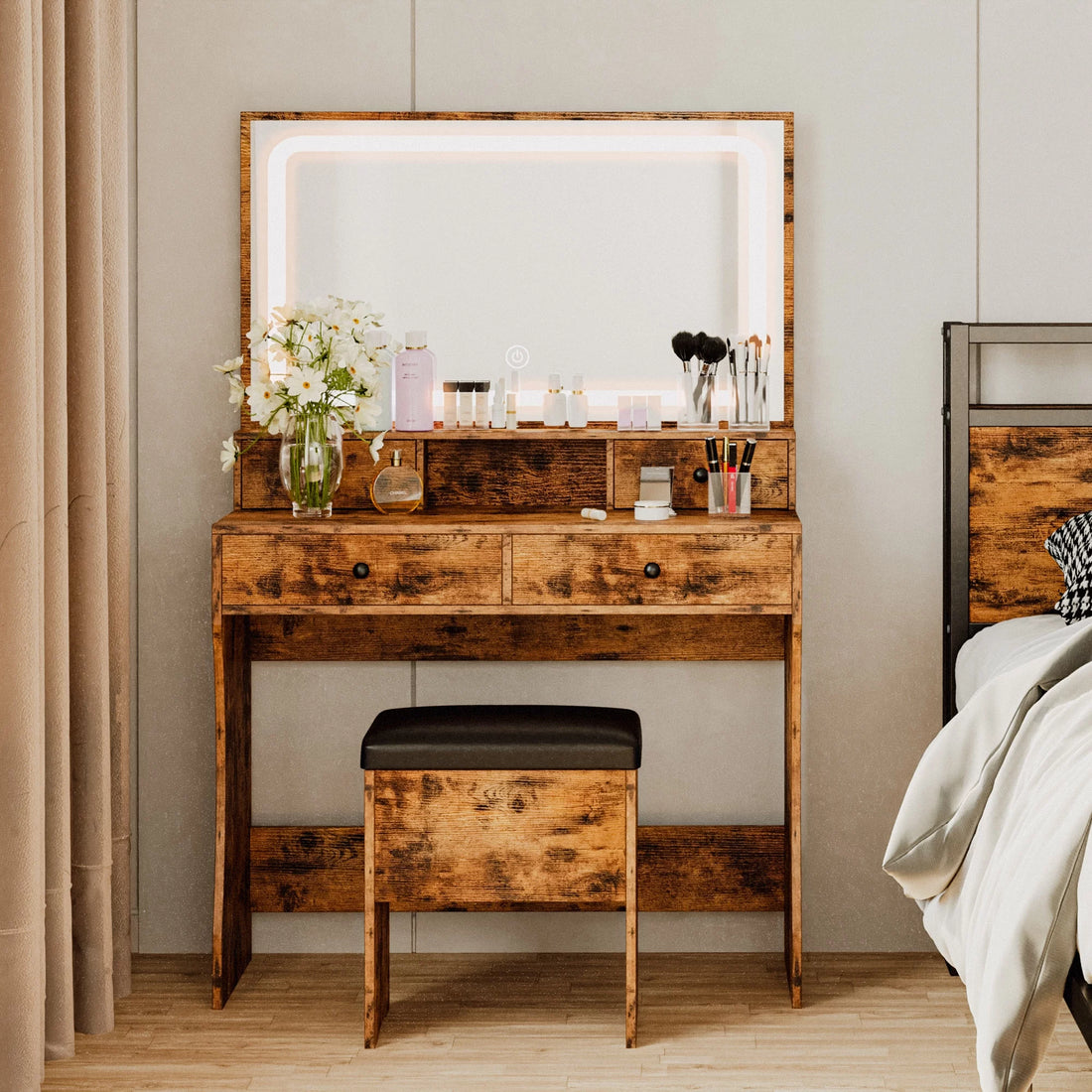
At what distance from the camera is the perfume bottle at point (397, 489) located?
100 inches

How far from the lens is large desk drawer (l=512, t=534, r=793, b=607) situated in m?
2.33

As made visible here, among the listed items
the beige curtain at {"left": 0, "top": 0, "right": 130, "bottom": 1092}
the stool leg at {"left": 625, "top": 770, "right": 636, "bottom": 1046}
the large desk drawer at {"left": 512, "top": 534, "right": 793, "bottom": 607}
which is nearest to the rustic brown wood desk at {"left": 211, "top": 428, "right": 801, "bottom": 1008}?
the large desk drawer at {"left": 512, "top": 534, "right": 793, "bottom": 607}

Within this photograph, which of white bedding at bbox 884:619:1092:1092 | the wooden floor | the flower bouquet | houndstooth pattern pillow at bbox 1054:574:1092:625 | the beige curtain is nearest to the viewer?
white bedding at bbox 884:619:1092:1092

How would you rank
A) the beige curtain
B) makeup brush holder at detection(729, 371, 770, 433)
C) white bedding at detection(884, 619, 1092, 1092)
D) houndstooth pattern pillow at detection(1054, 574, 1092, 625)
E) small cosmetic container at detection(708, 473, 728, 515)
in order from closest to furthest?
white bedding at detection(884, 619, 1092, 1092), the beige curtain, houndstooth pattern pillow at detection(1054, 574, 1092, 625), small cosmetic container at detection(708, 473, 728, 515), makeup brush holder at detection(729, 371, 770, 433)

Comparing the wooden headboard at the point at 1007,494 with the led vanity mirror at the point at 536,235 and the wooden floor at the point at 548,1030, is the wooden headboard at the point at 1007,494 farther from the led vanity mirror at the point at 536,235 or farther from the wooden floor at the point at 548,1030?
the wooden floor at the point at 548,1030

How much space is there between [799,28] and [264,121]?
113 centimetres

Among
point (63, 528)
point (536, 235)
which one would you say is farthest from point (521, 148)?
point (63, 528)

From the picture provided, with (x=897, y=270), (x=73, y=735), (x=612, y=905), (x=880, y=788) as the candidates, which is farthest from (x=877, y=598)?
(x=73, y=735)

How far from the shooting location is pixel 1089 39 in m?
2.65

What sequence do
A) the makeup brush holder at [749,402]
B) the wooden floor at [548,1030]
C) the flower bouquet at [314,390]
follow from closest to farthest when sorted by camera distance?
the wooden floor at [548,1030] < the flower bouquet at [314,390] < the makeup brush holder at [749,402]

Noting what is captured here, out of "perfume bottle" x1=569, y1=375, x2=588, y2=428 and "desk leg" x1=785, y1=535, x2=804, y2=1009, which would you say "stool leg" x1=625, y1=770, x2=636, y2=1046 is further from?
"perfume bottle" x1=569, y1=375, x2=588, y2=428

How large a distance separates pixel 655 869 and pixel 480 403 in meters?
1.05

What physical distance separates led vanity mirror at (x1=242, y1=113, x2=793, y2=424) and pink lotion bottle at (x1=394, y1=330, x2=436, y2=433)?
0.08m

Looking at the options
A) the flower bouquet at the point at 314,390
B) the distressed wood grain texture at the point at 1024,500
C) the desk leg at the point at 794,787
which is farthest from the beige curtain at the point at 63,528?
the distressed wood grain texture at the point at 1024,500
